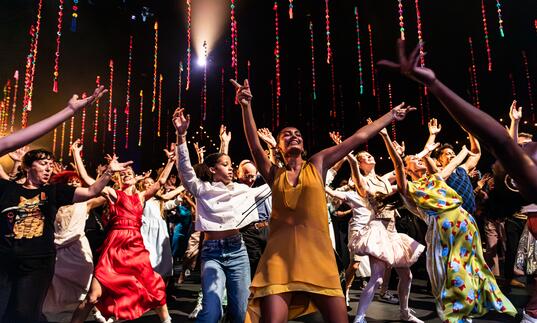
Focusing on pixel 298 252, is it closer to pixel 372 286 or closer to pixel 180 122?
pixel 180 122

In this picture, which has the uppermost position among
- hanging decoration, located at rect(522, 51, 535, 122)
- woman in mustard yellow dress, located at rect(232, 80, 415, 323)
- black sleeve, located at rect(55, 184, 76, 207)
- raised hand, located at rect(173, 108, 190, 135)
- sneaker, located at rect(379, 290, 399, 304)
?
hanging decoration, located at rect(522, 51, 535, 122)

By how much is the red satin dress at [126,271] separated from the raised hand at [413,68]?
4323mm

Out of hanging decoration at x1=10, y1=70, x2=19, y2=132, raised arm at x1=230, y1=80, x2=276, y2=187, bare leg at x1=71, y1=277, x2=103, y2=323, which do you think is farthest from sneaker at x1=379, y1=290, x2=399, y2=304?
hanging decoration at x1=10, y1=70, x2=19, y2=132

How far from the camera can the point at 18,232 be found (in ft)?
10.9

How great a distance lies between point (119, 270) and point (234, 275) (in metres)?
1.95

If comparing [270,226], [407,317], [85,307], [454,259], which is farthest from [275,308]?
[407,317]

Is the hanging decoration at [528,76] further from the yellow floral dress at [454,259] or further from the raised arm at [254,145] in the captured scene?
the raised arm at [254,145]

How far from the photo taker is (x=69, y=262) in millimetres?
5574

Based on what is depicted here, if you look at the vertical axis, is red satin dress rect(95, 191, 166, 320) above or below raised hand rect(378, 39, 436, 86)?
below

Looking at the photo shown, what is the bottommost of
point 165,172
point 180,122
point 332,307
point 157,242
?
point 332,307

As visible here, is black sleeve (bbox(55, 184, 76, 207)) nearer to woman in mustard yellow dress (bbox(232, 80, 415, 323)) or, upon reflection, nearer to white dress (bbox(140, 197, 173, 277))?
woman in mustard yellow dress (bbox(232, 80, 415, 323))

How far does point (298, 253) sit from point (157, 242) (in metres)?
4.96

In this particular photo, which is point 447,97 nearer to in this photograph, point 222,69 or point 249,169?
point 249,169

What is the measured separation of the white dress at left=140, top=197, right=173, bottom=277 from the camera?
266 inches
